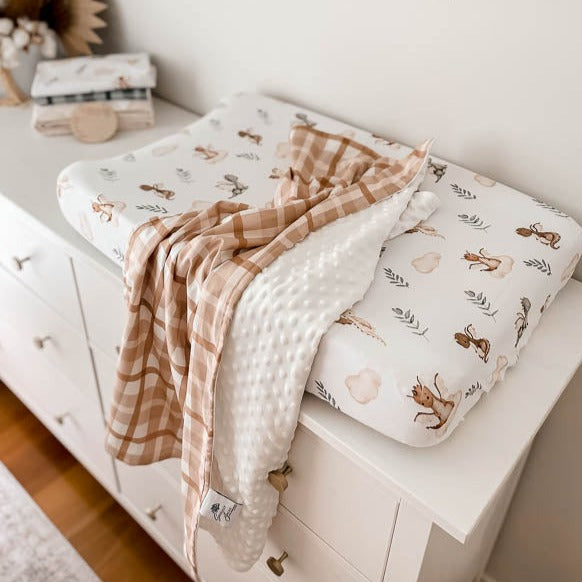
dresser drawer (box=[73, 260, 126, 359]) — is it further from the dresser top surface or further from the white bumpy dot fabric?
the white bumpy dot fabric

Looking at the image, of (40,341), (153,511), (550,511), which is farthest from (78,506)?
(550,511)

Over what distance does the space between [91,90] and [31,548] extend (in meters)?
1.05

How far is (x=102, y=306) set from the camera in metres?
1.11

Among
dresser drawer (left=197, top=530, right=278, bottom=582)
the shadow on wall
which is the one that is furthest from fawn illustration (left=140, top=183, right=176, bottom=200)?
the shadow on wall

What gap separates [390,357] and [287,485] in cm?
30

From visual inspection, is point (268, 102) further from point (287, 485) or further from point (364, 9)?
point (287, 485)

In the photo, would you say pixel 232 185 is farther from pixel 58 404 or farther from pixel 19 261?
pixel 58 404

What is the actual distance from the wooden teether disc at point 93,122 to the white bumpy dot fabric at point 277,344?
2.20ft

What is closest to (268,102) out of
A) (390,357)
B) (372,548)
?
(390,357)

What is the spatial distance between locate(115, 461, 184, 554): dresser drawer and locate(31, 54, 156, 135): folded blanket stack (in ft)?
2.35

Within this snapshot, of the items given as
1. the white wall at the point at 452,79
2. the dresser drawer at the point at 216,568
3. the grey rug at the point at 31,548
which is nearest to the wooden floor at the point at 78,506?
the grey rug at the point at 31,548

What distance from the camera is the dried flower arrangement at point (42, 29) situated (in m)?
1.40

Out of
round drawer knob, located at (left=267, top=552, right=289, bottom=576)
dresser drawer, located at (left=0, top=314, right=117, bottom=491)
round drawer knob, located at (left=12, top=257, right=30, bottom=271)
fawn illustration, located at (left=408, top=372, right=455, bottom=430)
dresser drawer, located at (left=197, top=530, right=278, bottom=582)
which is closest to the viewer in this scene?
fawn illustration, located at (left=408, top=372, right=455, bottom=430)

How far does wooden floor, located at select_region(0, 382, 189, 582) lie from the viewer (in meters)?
1.51
